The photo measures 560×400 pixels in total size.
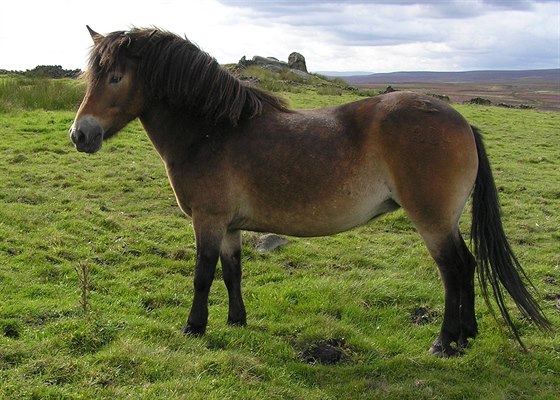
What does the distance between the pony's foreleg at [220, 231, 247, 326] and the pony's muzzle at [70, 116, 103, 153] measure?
5.16 feet

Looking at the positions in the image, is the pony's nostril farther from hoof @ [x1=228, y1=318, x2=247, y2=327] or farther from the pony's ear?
hoof @ [x1=228, y1=318, x2=247, y2=327]

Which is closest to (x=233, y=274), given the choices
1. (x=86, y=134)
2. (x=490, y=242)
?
(x=86, y=134)

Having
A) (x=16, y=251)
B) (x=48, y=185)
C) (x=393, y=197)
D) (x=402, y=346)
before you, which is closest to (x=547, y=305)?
(x=402, y=346)

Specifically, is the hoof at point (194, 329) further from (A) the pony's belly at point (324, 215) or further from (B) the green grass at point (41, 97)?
(B) the green grass at point (41, 97)

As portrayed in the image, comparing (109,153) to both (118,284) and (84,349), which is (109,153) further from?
(84,349)

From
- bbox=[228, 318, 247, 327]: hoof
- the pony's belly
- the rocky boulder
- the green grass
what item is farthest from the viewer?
the rocky boulder

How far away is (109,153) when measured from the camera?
46.8ft

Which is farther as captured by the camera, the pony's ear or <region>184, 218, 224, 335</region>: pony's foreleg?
the pony's ear

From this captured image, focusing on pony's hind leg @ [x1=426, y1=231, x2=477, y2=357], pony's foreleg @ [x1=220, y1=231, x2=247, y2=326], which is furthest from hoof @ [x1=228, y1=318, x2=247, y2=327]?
pony's hind leg @ [x1=426, y1=231, x2=477, y2=357]

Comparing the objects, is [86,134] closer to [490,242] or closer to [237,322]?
[237,322]

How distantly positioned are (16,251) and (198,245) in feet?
10.4

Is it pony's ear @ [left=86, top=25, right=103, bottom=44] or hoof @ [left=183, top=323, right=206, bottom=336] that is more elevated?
pony's ear @ [left=86, top=25, right=103, bottom=44]

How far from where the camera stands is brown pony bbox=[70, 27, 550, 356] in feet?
16.5

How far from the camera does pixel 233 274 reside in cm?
586
